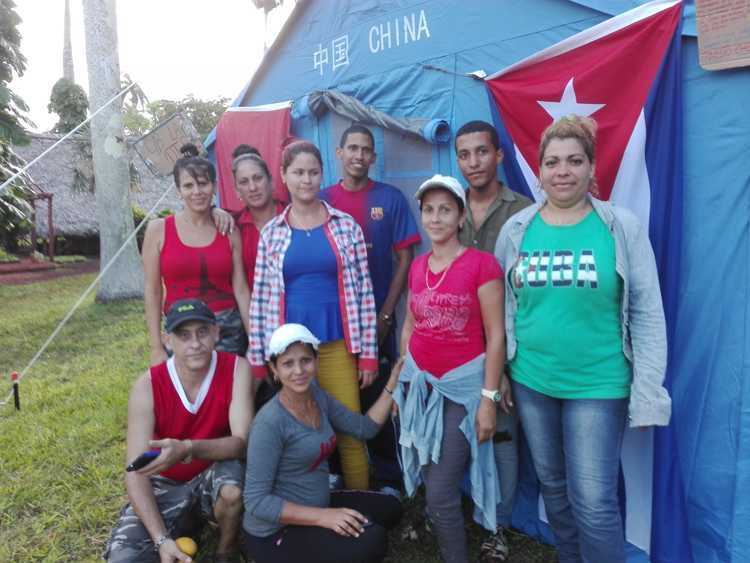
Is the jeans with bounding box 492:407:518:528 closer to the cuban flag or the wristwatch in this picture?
the wristwatch

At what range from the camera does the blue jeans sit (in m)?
1.93

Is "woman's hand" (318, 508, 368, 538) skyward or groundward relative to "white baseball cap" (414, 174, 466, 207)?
groundward

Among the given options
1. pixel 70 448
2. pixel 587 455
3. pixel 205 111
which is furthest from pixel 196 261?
pixel 205 111

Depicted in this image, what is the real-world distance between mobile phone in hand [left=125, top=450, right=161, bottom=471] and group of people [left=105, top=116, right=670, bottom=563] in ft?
0.18

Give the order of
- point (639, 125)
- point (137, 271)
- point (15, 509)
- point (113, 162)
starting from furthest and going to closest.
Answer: point (137, 271)
point (113, 162)
point (15, 509)
point (639, 125)

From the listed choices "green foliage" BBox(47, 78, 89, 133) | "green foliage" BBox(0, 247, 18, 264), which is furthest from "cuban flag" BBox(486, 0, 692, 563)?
"green foliage" BBox(47, 78, 89, 133)

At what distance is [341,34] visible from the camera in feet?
12.3

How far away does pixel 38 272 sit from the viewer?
12852 millimetres

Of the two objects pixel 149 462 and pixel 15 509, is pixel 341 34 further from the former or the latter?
pixel 15 509

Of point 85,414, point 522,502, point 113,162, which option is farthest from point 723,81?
point 113,162

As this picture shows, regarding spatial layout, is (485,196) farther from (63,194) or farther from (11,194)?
(63,194)

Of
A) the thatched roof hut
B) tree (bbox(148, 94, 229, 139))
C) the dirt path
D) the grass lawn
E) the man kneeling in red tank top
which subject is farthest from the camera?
tree (bbox(148, 94, 229, 139))

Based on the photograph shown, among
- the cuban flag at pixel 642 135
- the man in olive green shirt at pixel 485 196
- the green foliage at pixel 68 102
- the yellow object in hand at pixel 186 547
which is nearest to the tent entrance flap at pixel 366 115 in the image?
the man in olive green shirt at pixel 485 196

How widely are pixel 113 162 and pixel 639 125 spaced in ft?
28.6
